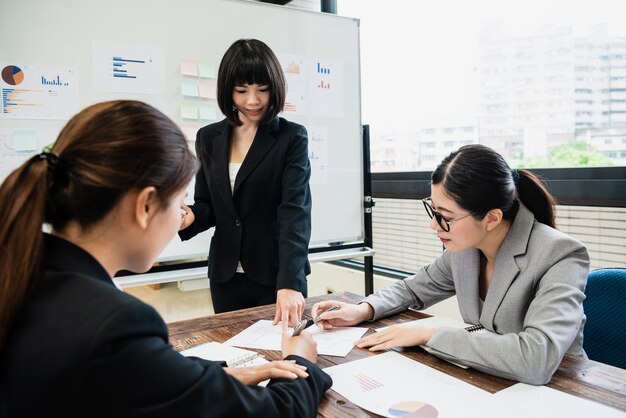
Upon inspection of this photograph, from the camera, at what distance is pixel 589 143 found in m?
2.19

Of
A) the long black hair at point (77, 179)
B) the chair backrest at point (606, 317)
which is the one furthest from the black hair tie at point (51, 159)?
the chair backrest at point (606, 317)

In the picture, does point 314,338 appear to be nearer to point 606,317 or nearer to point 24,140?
point 606,317

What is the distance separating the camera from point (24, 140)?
6.31ft

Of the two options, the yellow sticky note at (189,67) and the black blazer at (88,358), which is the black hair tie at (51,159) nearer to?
the black blazer at (88,358)

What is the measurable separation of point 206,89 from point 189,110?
0.44 ft

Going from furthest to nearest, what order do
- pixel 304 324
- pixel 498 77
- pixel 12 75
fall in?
pixel 498 77 < pixel 12 75 < pixel 304 324

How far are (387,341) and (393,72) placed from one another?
249 centimetres

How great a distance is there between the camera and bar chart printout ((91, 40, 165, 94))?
2035 millimetres

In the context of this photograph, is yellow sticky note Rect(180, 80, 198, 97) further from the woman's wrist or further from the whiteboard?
the woman's wrist

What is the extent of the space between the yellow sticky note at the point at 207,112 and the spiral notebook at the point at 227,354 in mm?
1365

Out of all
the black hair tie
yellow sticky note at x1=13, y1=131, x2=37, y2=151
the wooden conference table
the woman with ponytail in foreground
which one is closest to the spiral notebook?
the wooden conference table

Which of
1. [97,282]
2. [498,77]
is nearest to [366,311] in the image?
[97,282]

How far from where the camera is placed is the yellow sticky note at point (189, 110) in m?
2.25

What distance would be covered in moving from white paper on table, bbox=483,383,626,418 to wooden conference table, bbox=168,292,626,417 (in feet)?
0.08
